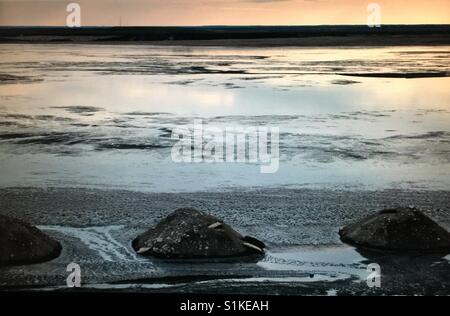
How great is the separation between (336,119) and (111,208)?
2.25 metres

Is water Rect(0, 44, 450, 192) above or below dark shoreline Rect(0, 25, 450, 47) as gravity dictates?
below

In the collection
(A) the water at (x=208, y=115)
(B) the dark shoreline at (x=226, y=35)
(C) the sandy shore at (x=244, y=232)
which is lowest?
(C) the sandy shore at (x=244, y=232)

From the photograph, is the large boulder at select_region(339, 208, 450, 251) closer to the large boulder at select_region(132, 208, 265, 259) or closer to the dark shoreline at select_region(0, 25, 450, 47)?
the large boulder at select_region(132, 208, 265, 259)

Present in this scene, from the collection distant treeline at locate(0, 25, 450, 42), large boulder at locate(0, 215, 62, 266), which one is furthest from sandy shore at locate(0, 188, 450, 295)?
distant treeline at locate(0, 25, 450, 42)

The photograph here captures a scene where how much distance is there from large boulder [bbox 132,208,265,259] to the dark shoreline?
1.93m

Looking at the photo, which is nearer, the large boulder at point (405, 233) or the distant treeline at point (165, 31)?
the large boulder at point (405, 233)

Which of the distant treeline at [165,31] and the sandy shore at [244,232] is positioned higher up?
the distant treeline at [165,31]

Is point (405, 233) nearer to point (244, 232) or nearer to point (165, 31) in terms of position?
point (244, 232)

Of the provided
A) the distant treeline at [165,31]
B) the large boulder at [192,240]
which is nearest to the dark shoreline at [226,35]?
the distant treeline at [165,31]

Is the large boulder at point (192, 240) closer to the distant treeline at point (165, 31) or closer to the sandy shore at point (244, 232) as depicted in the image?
the sandy shore at point (244, 232)

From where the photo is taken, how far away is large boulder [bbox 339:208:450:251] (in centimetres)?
346

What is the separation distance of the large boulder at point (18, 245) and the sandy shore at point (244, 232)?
5 cm

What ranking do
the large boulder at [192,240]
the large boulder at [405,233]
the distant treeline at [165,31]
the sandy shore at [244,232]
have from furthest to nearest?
1. the distant treeline at [165,31]
2. the large boulder at [405,233]
3. the large boulder at [192,240]
4. the sandy shore at [244,232]

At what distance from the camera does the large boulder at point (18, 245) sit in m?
3.22
